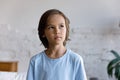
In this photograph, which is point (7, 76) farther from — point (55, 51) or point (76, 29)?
point (55, 51)

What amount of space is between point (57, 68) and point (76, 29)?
5.18 feet

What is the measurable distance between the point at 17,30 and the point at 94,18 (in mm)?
785

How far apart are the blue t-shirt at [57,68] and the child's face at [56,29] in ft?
0.19

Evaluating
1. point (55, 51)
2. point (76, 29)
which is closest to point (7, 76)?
point (76, 29)

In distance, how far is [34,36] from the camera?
8.15ft

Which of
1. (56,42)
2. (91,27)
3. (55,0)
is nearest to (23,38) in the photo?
(55,0)

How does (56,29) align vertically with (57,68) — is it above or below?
above

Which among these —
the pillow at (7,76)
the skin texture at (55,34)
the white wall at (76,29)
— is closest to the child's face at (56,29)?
the skin texture at (55,34)

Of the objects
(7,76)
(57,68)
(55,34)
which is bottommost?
(7,76)

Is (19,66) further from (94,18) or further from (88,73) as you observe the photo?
(94,18)

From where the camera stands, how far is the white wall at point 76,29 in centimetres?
231

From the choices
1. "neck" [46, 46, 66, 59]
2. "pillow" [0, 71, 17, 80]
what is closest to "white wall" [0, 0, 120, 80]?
"pillow" [0, 71, 17, 80]

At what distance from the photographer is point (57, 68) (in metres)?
0.82

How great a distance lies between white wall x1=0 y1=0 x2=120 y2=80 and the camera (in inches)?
90.8
